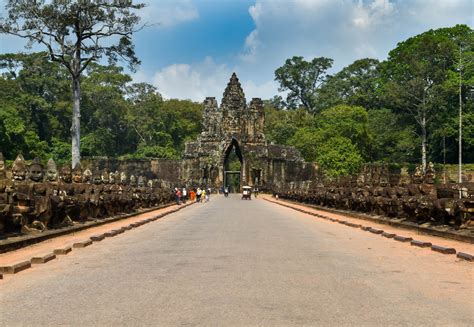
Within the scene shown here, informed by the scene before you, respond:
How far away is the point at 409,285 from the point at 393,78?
64.3 metres

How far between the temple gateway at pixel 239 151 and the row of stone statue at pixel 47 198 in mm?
49771

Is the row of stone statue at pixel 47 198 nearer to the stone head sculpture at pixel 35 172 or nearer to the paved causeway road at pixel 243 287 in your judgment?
the stone head sculpture at pixel 35 172

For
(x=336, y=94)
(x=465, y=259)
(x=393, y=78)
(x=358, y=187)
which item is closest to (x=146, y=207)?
(x=358, y=187)

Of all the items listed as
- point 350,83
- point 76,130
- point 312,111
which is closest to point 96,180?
point 76,130

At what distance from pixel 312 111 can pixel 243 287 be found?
100 m

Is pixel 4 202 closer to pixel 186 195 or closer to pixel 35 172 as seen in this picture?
pixel 35 172

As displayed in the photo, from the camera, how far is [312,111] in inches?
4161

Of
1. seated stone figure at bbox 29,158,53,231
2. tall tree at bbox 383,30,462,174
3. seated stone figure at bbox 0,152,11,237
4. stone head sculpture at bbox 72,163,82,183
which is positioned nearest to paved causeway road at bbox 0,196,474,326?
seated stone figure at bbox 0,152,11,237

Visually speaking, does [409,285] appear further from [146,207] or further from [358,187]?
[146,207]

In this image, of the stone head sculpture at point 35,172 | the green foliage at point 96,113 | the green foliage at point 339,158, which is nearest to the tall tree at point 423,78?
the green foliage at point 339,158

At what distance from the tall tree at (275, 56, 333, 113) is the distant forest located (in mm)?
189

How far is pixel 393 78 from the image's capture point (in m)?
68.5

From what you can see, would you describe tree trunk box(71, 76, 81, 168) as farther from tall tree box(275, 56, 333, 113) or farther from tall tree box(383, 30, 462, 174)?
tall tree box(275, 56, 333, 113)

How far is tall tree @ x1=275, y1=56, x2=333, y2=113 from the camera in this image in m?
108
